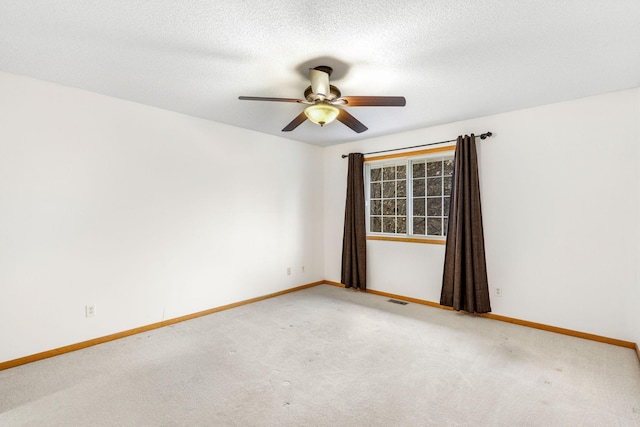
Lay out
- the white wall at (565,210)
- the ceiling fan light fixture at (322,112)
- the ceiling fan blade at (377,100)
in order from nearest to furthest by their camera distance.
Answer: the ceiling fan blade at (377,100) → the ceiling fan light fixture at (322,112) → the white wall at (565,210)

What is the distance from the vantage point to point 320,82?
2.36 metres

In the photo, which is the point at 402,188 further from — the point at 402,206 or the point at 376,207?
Result: the point at 376,207

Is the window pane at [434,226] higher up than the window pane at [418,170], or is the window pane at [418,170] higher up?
the window pane at [418,170]

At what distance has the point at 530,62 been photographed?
2.33m

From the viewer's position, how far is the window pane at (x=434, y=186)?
419cm

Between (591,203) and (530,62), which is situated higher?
(530,62)

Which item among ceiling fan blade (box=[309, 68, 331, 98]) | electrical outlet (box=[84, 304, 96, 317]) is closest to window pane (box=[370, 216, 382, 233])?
ceiling fan blade (box=[309, 68, 331, 98])

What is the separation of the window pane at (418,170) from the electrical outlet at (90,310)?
4.16 m

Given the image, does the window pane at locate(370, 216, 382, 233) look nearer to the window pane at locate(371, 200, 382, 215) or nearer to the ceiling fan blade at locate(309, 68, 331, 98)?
the window pane at locate(371, 200, 382, 215)

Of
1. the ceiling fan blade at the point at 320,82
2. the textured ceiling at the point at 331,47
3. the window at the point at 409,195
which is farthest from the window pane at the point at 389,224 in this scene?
the ceiling fan blade at the point at 320,82

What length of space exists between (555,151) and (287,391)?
11.5 feet

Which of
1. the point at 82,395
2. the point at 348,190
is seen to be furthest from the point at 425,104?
the point at 82,395

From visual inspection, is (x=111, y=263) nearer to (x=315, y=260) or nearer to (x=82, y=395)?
(x=82, y=395)

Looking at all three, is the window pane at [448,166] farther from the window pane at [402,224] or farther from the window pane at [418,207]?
the window pane at [402,224]
